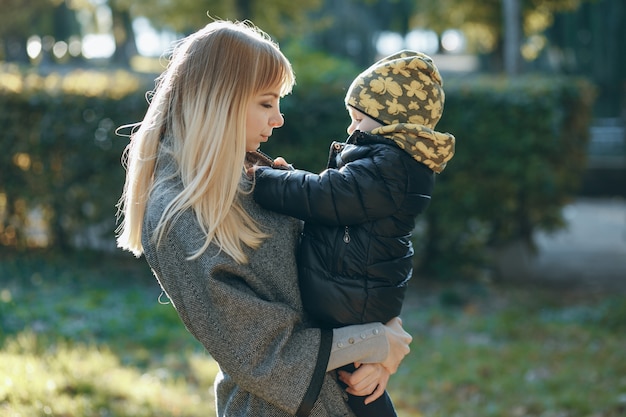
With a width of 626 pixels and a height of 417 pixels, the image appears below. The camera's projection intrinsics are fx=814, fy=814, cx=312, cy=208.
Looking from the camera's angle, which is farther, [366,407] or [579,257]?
[579,257]

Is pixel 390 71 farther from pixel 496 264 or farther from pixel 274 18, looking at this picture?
pixel 274 18

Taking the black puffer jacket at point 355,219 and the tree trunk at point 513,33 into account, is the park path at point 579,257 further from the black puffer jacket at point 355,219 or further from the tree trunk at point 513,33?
the black puffer jacket at point 355,219

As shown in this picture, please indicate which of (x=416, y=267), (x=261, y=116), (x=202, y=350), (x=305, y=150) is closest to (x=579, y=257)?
(x=416, y=267)

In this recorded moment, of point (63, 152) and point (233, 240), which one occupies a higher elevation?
point (233, 240)

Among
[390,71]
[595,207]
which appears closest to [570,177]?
[390,71]

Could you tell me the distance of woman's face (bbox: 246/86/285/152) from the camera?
227cm

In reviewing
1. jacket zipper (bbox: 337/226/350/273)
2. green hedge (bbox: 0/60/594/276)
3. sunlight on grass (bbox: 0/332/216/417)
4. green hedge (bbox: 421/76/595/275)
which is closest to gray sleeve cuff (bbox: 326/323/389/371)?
jacket zipper (bbox: 337/226/350/273)

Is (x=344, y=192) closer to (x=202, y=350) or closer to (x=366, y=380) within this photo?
(x=366, y=380)

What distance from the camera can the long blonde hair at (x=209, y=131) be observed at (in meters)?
2.16

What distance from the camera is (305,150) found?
8352mm

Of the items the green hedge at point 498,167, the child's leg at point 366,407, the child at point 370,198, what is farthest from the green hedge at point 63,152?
the child's leg at point 366,407

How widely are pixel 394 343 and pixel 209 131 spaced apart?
79 cm

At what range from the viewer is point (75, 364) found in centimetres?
508

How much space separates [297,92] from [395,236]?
20.6 ft
